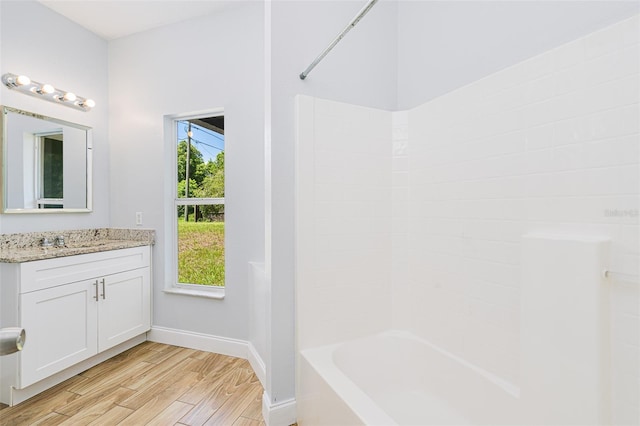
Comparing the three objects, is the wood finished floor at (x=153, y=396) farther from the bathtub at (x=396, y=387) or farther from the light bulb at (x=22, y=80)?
the light bulb at (x=22, y=80)

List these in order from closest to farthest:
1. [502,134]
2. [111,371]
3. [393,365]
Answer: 1. [502,134]
2. [393,365]
3. [111,371]

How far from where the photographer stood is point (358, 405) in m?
1.17

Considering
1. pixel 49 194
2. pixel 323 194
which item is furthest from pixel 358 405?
pixel 49 194

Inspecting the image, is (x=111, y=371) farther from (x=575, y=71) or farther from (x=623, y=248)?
(x=575, y=71)

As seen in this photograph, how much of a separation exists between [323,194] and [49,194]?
8.03ft

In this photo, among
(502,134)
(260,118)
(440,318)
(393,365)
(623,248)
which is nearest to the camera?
(623,248)

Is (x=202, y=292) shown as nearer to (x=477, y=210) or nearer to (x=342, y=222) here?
(x=342, y=222)

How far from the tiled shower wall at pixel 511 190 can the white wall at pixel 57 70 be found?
9.28 ft

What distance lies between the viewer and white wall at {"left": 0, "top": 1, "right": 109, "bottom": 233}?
7.48 feet

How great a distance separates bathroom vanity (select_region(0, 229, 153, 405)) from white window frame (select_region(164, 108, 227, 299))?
0.17 m

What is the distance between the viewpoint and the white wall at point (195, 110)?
2.46m

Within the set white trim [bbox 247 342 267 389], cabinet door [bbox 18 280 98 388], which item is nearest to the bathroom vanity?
cabinet door [bbox 18 280 98 388]

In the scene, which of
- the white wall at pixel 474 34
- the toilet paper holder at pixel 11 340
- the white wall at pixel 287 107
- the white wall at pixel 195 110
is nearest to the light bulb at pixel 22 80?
the white wall at pixel 195 110

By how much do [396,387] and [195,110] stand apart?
267cm
